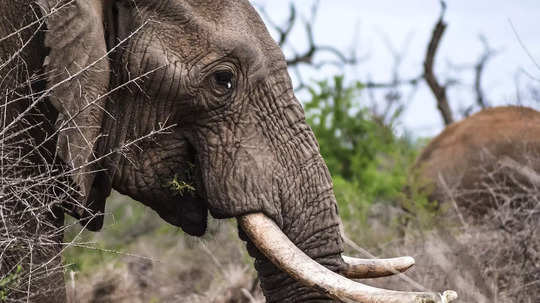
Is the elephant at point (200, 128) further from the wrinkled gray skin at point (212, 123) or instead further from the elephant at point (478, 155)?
the elephant at point (478, 155)

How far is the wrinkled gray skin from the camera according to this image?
3.86 meters

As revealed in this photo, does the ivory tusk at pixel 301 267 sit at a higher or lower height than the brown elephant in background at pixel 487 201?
higher

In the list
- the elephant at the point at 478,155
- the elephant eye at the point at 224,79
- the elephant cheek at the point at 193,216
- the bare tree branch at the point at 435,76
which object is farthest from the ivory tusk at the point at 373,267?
the bare tree branch at the point at 435,76

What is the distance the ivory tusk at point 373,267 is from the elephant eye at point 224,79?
2.87 ft

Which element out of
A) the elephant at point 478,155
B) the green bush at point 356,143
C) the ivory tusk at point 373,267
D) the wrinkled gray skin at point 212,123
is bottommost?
the green bush at point 356,143

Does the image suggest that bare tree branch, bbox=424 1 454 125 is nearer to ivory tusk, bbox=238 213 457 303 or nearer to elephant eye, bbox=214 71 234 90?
elephant eye, bbox=214 71 234 90

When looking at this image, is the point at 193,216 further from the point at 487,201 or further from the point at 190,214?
the point at 487,201

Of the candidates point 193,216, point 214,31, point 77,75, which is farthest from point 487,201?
point 77,75

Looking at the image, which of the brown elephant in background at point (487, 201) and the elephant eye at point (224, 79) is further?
the brown elephant in background at point (487, 201)

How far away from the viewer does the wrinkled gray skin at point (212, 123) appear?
386cm

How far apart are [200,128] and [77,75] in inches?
23.7

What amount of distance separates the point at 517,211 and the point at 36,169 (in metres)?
2.85

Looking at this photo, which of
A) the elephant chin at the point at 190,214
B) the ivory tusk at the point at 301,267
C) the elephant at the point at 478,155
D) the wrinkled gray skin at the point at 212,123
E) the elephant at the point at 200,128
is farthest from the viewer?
the elephant at the point at 478,155

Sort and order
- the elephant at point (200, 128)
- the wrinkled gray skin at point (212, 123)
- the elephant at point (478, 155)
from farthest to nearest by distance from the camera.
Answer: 1. the elephant at point (478, 155)
2. the wrinkled gray skin at point (212, 123)
3. the elephant at point (200, 128)
